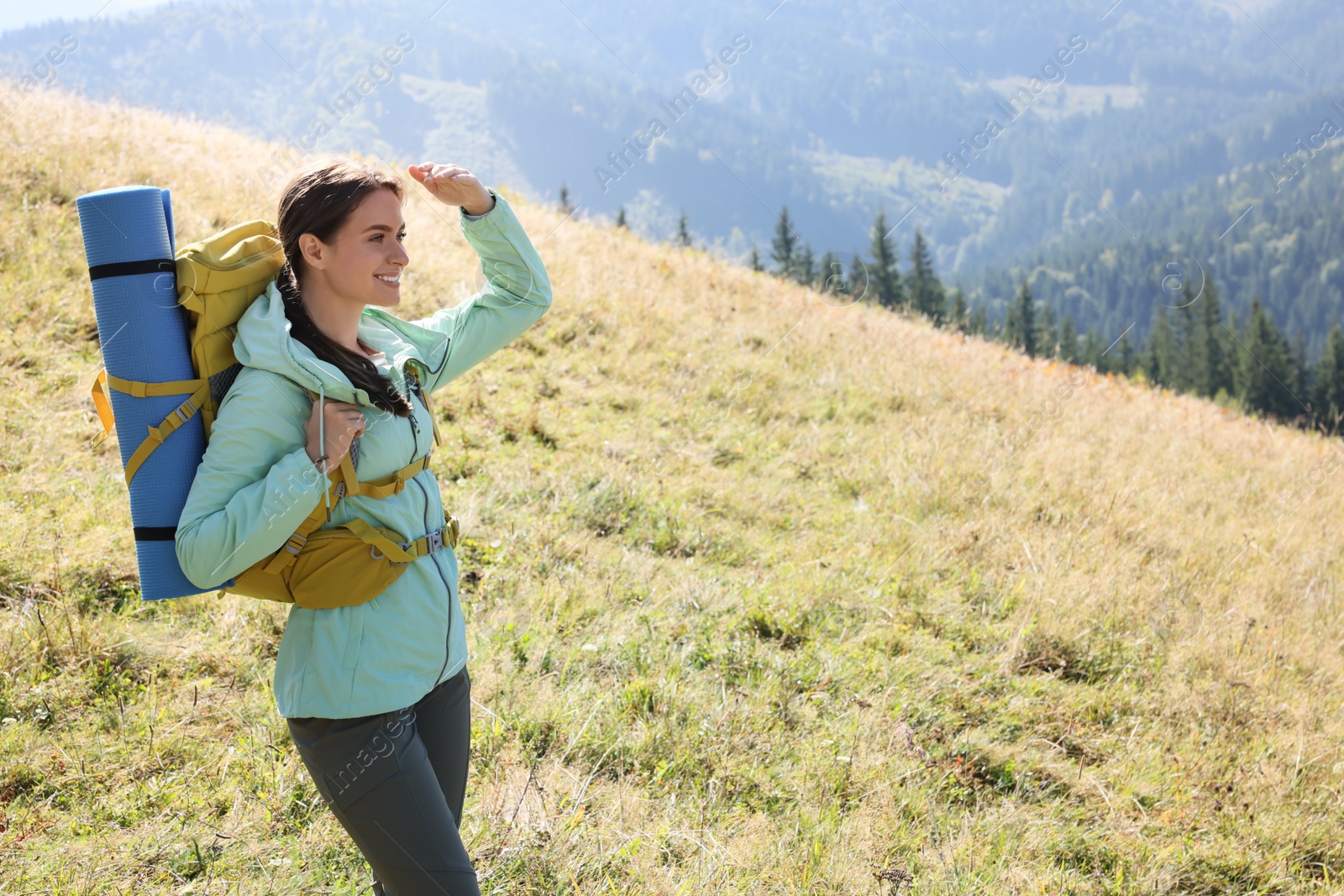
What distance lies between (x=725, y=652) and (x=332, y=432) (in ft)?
9.84

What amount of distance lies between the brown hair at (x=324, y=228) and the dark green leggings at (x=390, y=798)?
0.81 meters

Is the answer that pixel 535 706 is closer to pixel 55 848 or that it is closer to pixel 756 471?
pixel 55 848

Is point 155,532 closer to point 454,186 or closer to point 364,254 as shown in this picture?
point 364,254

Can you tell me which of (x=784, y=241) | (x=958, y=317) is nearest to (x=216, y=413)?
(x=958, y=317)

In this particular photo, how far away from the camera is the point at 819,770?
356 centimetres

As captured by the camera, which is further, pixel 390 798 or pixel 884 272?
pixel 884 272

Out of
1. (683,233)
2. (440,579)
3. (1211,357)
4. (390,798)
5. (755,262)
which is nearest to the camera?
(390,798)

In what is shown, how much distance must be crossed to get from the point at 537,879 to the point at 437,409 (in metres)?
4.17

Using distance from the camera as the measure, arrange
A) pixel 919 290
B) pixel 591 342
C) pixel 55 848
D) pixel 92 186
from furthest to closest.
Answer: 1. pixel 919 290
2. pixel 591 342
3. pixel 92 186
4. pixel 55 848

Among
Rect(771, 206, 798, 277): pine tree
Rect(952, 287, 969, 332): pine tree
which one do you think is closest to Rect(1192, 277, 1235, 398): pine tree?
Rect(771, 206, 798, 277): pine tree

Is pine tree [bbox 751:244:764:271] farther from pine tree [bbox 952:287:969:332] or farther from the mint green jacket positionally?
the mint green jacket

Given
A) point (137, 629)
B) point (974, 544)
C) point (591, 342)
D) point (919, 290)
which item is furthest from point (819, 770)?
point (919, 290)

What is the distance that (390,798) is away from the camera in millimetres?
1854

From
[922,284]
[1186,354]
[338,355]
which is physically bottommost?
[1186,354]
